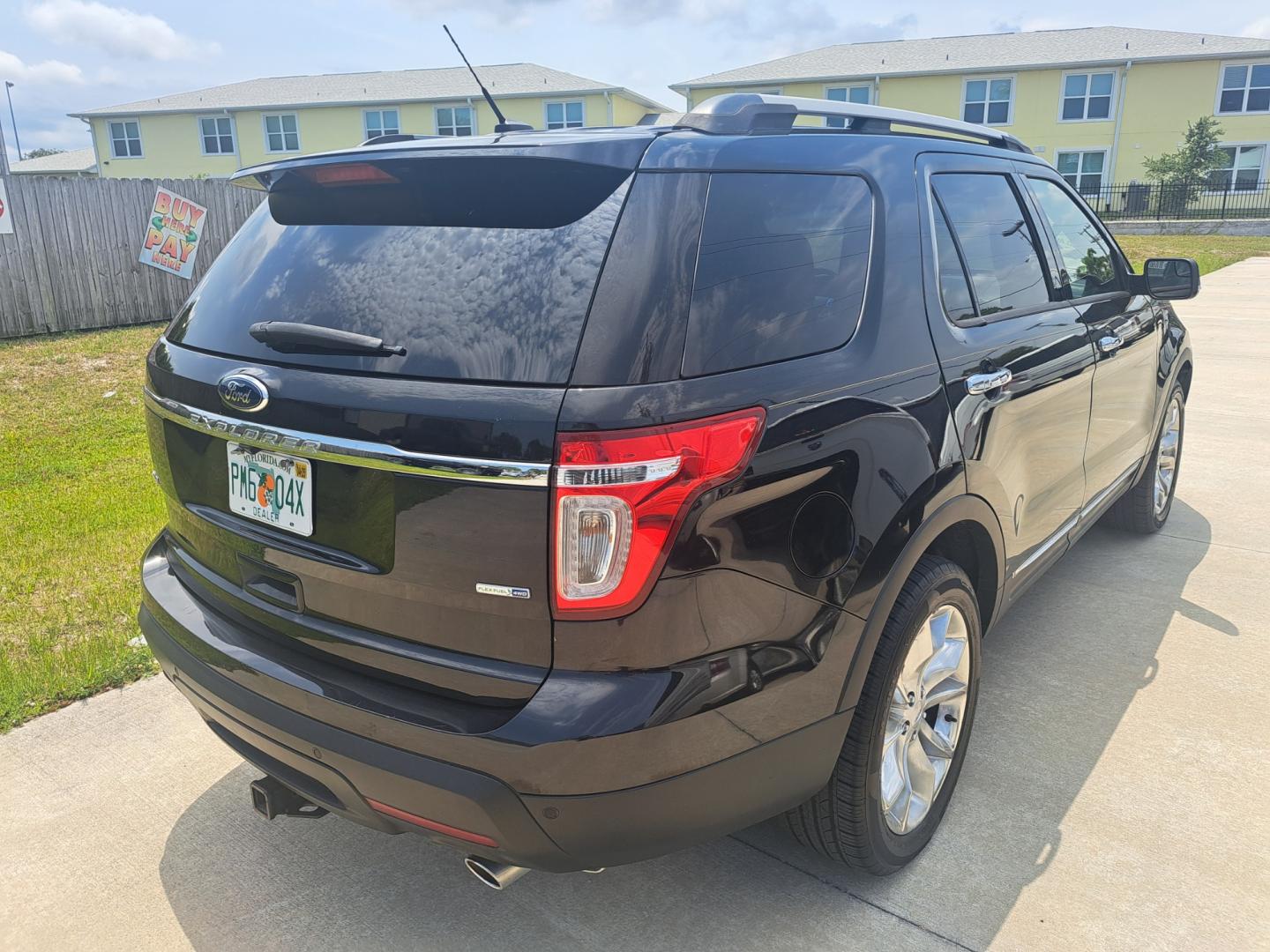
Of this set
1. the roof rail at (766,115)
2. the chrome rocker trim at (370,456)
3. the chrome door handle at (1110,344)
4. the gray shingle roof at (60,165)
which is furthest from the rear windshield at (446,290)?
the gray shingle roof at (60,165)

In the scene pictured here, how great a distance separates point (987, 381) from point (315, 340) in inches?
70.5

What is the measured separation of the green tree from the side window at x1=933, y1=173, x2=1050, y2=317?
3622 centimetres

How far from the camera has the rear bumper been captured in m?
1.86

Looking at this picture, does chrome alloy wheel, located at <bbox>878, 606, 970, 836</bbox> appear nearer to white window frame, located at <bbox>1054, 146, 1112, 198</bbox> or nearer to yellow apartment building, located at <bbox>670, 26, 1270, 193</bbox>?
yellow apartment building, located at <bbox>670, 26, 1270, 193</bbox>

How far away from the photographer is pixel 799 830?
248 cm

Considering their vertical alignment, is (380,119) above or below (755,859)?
above

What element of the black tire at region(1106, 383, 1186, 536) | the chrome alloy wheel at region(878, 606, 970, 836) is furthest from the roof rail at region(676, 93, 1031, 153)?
the black tire at region(1106, 383, 1186, 536)

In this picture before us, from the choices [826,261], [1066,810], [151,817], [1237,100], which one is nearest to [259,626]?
[151,817]

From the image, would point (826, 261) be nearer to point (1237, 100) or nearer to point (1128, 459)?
point (1128, 459)

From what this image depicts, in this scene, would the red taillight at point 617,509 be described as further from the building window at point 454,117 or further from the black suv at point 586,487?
the building window at point 454,117

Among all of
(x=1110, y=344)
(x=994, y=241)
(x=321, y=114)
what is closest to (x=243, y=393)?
(x=994, y=241)

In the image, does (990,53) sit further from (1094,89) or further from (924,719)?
(924,719)

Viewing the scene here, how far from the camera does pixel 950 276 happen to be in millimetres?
2748

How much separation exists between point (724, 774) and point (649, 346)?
879mm
